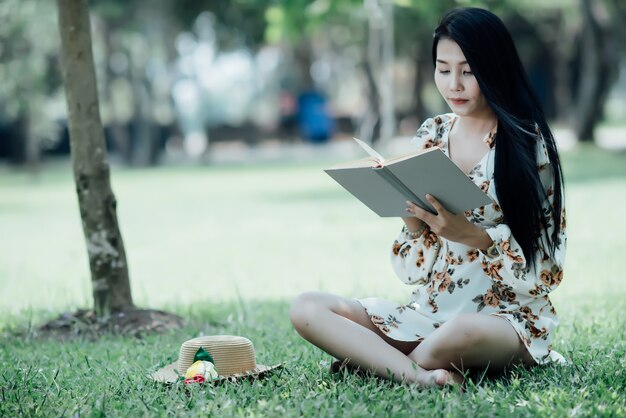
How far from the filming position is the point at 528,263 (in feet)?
11.2

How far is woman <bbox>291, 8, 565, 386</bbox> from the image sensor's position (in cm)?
338

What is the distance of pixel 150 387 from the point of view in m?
3.58

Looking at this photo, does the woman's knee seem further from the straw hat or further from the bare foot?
the straw hat

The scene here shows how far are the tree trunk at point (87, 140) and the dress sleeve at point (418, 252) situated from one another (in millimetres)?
1996

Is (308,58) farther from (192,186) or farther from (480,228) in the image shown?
(480,228)

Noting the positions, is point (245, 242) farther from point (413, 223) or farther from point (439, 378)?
point (439, 378)

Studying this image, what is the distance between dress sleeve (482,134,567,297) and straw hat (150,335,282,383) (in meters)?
0.90

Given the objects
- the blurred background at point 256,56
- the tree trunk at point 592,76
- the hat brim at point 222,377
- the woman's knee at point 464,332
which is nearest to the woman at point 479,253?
the woman's knee at point 464,332

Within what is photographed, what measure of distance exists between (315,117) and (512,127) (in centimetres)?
2786

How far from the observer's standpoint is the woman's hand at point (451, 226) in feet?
10.8

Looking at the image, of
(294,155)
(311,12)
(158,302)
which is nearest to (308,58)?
(294,155)

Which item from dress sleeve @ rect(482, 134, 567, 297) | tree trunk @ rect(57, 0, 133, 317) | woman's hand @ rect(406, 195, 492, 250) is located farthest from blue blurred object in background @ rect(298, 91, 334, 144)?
woman's hand @ rect(406, 195, 492, 250)

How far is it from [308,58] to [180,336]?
2849cm

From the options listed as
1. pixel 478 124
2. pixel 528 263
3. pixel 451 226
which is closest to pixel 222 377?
pixel 451 226
